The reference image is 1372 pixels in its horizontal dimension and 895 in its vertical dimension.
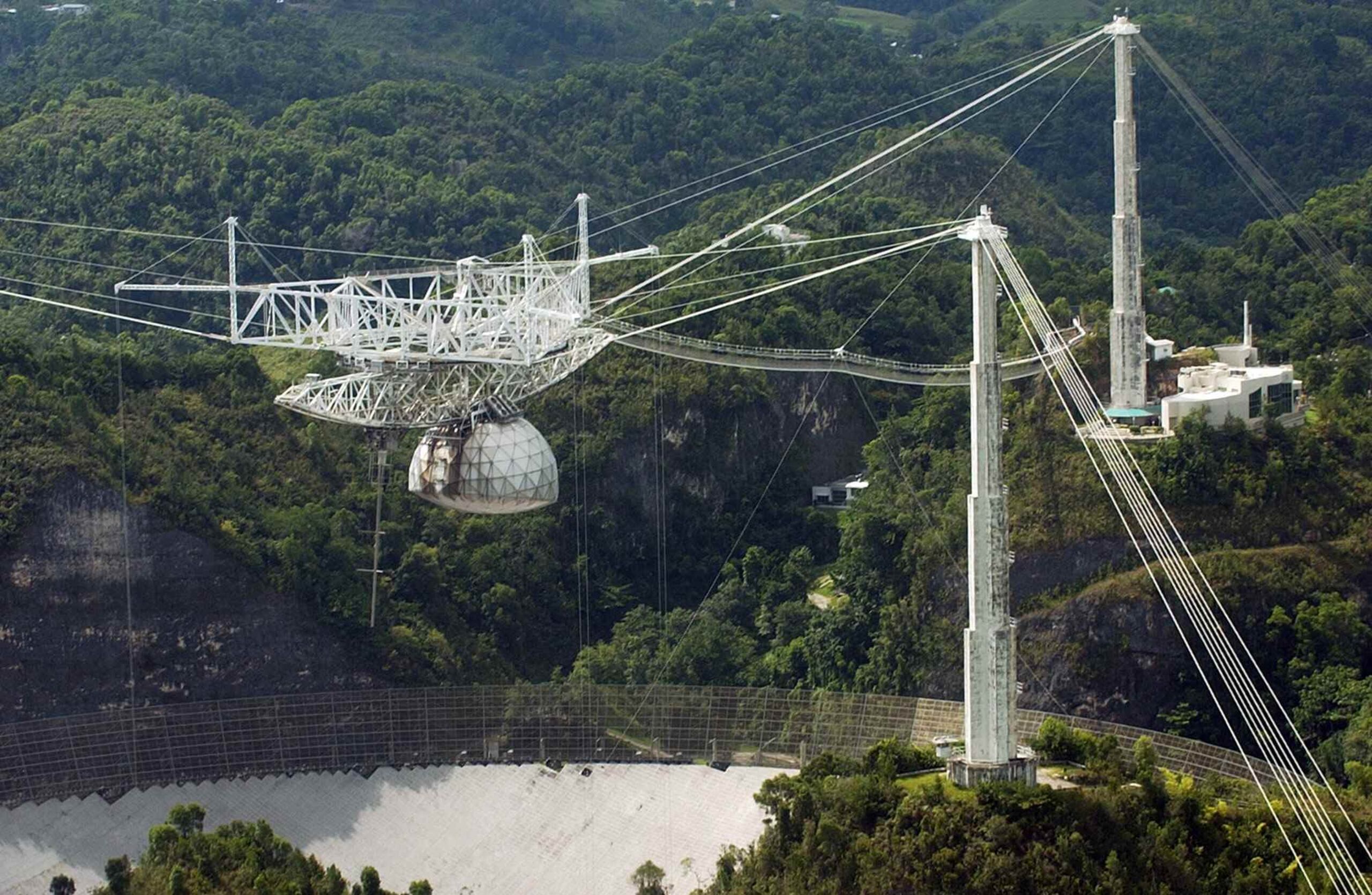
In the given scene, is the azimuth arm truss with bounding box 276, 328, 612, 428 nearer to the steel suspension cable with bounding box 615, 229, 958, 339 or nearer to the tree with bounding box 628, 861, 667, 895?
the steel suspension cable with bounding box 615, 229, 958, 339

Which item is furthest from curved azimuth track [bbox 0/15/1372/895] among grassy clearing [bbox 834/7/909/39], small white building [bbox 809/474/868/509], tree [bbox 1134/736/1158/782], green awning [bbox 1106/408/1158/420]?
grassy clearing [bbox 834/7/909/39]

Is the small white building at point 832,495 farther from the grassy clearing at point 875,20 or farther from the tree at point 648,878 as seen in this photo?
the grassy clearing at point 875,20

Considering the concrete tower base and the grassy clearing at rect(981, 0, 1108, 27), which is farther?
the grassy clearing at rect(981, 0, 1108, 27)

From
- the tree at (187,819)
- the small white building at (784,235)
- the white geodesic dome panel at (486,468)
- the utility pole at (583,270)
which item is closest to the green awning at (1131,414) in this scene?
the utility pole at (583,270)

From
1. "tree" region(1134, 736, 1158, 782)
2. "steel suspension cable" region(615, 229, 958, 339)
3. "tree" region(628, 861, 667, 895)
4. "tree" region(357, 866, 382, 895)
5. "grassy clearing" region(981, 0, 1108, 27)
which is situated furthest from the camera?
"grassy clearing" region(981, 0, 1108, 27)

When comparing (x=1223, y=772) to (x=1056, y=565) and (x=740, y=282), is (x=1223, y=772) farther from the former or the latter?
(x=740, y=282)

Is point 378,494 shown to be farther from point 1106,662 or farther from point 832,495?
point 832,495

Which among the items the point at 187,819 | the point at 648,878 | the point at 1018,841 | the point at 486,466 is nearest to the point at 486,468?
the point at 486,466
